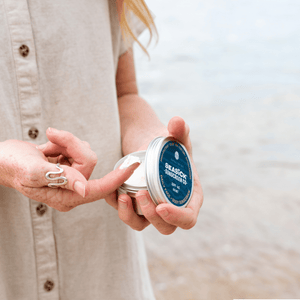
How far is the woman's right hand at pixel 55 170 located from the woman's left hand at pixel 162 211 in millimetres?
55

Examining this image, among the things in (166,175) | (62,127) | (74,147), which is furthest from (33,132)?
(166,175)

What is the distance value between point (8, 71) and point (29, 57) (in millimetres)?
46

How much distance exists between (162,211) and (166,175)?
83 millimetres

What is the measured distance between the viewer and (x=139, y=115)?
744 millimetres

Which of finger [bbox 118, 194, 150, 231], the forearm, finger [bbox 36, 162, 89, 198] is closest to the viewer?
finger [bbox 36, 162, 89, 198]

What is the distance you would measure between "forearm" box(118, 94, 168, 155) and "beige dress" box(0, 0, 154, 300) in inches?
1.4

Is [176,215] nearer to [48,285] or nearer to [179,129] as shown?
[179,129]

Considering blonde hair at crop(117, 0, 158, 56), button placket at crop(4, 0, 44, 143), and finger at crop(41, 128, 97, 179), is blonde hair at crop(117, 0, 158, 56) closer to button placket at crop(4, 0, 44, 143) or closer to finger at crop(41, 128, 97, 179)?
button placket at crop(4, 0, 44, 143)

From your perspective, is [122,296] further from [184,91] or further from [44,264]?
[184,91]

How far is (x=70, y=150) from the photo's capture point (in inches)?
19.3

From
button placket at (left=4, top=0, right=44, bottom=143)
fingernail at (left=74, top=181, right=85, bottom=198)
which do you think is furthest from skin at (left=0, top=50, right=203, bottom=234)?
button placket at (left=4, top=0, right=44, bottom=143)

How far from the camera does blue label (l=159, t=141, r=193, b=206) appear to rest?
1.80 ft

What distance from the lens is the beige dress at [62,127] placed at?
0.58m

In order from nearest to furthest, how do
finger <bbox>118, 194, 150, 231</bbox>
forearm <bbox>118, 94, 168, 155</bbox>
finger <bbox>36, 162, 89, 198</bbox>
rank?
finger <bbox>36, 162, 89, 198</bbox>, finger <bbox>118, 194, 150, 231</bbox>, forearm <bbox>118, 94, 168, 155</bbox>
